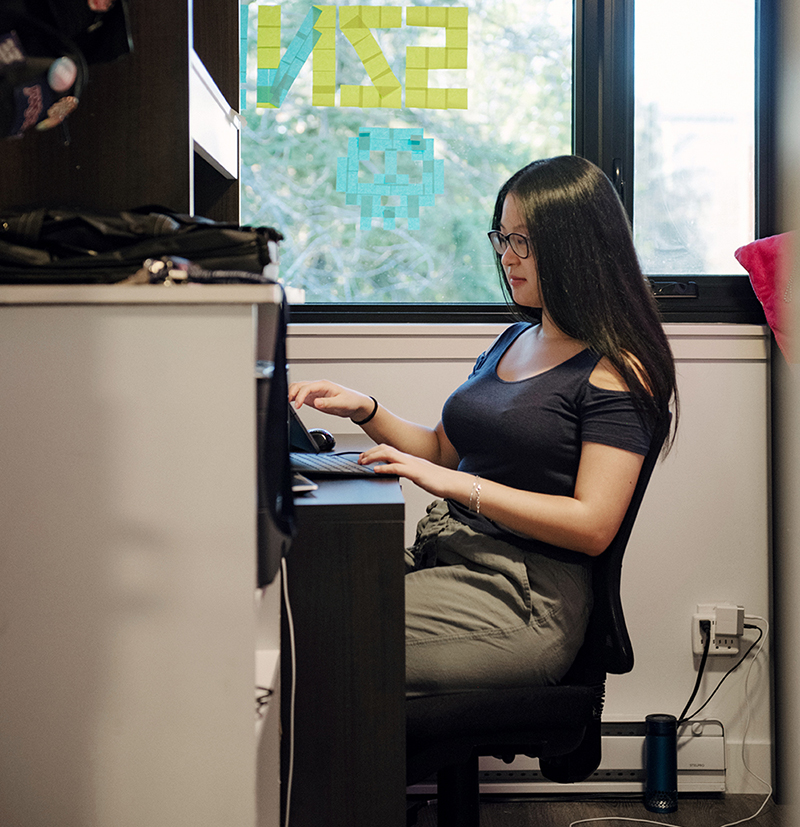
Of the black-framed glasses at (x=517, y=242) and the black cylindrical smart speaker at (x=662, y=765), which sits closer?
the black-framed glasses at (x=517, y=242)

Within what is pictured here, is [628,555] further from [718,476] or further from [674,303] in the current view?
[674,303]

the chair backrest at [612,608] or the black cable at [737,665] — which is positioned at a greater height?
the chair backrest at [612,608]

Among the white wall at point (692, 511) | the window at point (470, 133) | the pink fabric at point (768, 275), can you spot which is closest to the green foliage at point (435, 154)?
the window at point (470, 133)

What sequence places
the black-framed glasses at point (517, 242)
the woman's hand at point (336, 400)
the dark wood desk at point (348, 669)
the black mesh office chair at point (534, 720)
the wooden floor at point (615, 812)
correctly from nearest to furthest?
the dark wood desk at point (348, 669), the black mesh office chair at point (534, 720), the black-framed glasses at point (517, 242), the woman's hand at point (336, 400), the wooden floor at point (615, 812)

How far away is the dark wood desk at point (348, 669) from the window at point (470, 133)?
111 centimetres

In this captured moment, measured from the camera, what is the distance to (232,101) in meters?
1.66

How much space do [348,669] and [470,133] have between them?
1457 millimetres

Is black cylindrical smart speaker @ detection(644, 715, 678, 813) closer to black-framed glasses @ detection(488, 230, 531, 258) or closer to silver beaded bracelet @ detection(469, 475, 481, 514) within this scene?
silver beaded bracelet @ detection(469, 475, 481, 514)

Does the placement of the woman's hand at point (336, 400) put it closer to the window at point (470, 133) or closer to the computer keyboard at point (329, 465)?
the computer keyboard at point (329, 465)

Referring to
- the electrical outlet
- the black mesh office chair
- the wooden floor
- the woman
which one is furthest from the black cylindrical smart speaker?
the woman

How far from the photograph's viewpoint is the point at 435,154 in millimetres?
2062

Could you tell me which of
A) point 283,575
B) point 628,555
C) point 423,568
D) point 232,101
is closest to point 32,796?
point 283,575

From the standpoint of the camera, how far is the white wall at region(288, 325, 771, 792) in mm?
2010

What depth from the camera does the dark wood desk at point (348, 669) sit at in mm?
1030
